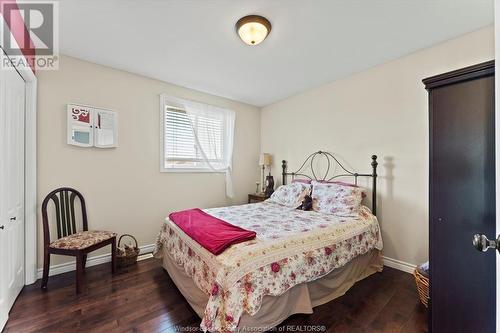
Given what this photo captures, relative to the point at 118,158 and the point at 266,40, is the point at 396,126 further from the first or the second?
the point at 118,158

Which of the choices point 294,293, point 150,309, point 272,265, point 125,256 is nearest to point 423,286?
point 294,293

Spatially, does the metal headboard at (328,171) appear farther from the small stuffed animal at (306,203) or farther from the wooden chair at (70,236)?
the wooden chair at (70,236)

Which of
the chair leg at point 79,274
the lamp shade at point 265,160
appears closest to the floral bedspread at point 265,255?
the chair leg at point 79,274

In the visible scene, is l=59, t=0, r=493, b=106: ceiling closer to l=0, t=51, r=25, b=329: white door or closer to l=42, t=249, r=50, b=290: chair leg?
l=0, t=51, r=25, b=329: white door

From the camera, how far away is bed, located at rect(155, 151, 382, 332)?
1.43 meters

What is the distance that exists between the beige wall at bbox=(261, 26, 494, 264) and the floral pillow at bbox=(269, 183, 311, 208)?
71cm

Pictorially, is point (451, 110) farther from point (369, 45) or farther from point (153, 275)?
A: point (153, 275)

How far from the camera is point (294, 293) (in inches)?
68.1

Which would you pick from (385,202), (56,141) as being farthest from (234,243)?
(56,141)

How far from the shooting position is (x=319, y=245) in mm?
1892

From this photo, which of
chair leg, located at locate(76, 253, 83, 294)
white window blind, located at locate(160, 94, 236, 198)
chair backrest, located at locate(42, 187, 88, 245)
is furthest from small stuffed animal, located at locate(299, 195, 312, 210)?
chair backrest, located at locate(42, 187, 88, 245)

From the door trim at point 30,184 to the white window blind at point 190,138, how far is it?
1.41 meters

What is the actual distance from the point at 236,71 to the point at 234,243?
224 cm

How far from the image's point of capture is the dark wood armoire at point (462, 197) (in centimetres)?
102
